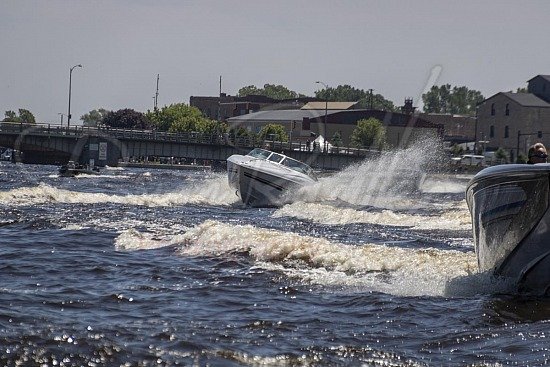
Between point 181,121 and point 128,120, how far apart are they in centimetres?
2393

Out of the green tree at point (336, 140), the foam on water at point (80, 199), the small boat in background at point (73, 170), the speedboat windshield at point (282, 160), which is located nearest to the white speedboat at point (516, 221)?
the foam on water at point (80, 199)

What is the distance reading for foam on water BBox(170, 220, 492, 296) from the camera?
61.9ft

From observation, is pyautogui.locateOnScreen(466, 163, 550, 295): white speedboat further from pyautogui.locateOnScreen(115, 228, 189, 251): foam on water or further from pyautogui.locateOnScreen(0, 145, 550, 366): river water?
pyautogui.locateOnScreen(115, 228, 189, 251): foam on water

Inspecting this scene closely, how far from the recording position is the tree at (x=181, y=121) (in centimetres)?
16300

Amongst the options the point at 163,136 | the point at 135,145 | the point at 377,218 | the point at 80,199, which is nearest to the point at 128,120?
the point at 163,136

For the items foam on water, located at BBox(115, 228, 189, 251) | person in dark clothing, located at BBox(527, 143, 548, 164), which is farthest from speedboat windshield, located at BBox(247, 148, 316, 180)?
person in dark clothing, located at BBox(527, 143, 548, 164)

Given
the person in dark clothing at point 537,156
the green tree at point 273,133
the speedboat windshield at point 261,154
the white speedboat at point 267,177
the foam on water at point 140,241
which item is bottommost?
the foam on water at point 140,241

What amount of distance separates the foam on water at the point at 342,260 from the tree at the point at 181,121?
130m

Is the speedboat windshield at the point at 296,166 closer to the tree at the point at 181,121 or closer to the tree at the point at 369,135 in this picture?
the tree at the point at 369,135

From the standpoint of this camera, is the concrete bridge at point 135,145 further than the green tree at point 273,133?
No

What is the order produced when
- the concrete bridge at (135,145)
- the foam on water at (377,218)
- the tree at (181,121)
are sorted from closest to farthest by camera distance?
the foam on water at (377,218), the concrete bridge at (135,145), the tree at (181,121)

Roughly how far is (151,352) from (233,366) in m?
1.06

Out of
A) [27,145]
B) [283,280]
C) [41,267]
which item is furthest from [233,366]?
[27,145]

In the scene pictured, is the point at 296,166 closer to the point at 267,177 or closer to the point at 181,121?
the point at 267,177
